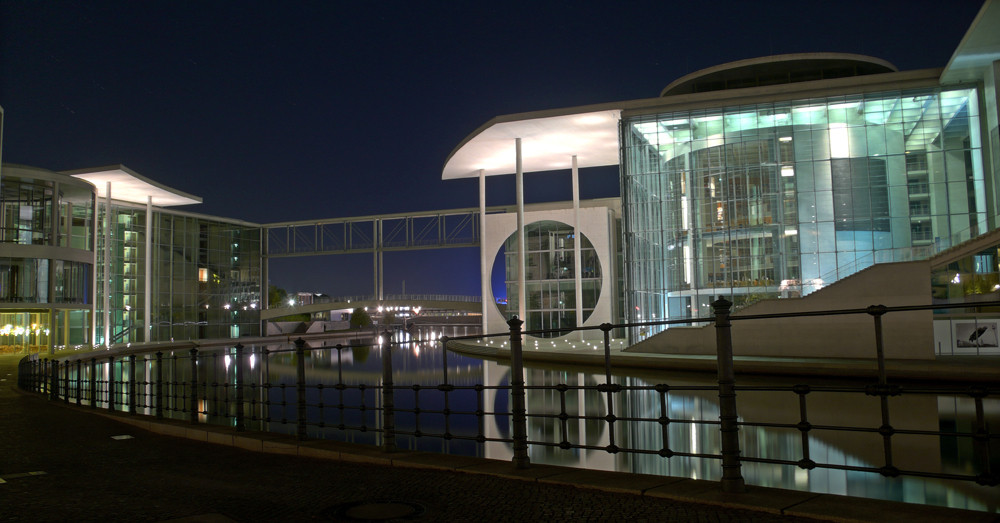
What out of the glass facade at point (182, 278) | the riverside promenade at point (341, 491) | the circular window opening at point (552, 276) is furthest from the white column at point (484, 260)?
the riverside promenade at point (341, 491)

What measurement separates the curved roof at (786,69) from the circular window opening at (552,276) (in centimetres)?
1115

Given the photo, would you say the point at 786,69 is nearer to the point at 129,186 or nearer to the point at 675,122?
the point at 675,122

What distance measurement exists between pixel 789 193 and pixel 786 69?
10248mm

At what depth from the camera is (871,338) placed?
23062 mm

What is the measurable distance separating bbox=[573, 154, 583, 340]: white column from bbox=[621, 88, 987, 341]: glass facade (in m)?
7.46

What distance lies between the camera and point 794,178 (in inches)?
Result: 1193

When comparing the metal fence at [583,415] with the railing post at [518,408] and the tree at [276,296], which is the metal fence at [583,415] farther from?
the tree at [276,296]

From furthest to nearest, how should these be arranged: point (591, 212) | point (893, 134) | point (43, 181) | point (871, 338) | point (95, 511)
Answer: point (591, 212) < point (43, 181) < point (893, 134) < point (871, 338) < point (95, 511)

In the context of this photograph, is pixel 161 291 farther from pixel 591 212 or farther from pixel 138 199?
pixel 591 212

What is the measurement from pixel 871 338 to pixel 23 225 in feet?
130

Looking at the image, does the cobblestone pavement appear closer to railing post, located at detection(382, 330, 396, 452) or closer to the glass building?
railing post, located at detection(382, 330, 396, 452)

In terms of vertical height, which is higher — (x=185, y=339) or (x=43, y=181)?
(x=43, y=181)

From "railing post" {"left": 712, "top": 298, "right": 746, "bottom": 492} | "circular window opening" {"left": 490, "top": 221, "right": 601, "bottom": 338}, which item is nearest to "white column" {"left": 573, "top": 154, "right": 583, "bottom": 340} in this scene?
"circular window opening" {"left": 490, "top": 221, "right": 601, "bottom": 338}

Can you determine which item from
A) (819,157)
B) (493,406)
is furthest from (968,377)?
(819,157)
